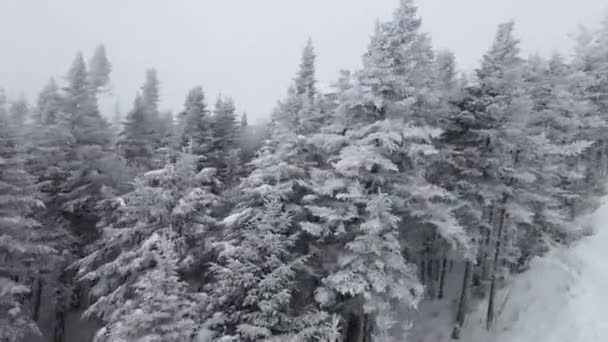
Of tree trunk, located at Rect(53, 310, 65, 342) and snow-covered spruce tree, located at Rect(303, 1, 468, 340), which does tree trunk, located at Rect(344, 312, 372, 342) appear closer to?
snow-covered spruce tree, located at Rect(303, 1, 468, 340)

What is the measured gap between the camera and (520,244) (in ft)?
77.4

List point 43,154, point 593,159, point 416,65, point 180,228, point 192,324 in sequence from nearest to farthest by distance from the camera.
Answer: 1. point 192,324
2. point 416,65
3. point 180,228
4. point 43,154
5. point 593,159

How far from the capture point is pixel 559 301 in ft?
63.8

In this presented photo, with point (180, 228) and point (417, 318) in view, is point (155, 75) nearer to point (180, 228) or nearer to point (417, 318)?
point (180, 228)

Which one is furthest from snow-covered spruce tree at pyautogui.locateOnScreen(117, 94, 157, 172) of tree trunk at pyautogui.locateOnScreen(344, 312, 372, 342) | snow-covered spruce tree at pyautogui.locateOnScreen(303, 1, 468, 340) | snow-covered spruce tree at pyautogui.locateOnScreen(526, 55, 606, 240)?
snow-covered spruce tree at pyautogui.locateOnScreen(526, 55, 606, 240)

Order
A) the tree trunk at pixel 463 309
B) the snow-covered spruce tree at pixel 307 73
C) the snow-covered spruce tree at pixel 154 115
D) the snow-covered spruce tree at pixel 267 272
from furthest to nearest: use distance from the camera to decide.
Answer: the snow-covered spruce tree at pixel 154 115 < the snow-covered spruce tree at pixel 307 73 < the tree trunk at pixel 463 309 < the snow-covered spruce tree at pixel 267 272

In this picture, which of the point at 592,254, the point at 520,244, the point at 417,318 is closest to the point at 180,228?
the point at 417,318

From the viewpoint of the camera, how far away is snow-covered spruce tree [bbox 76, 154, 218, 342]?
1515 centimetres

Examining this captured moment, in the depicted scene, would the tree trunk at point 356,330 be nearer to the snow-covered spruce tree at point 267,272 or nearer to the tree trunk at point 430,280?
the snow-covered spruce tree at point 267,272

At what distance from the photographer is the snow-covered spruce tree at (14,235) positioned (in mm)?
19656

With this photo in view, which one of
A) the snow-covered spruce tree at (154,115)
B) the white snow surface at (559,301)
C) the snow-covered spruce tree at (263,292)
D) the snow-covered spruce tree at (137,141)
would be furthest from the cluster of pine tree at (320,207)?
the snow-covered spruce tree at (154,115)

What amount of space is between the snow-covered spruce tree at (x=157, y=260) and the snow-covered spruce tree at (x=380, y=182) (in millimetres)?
4817

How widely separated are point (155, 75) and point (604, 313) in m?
40.4

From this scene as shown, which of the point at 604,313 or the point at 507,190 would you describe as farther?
the point at 507,190
